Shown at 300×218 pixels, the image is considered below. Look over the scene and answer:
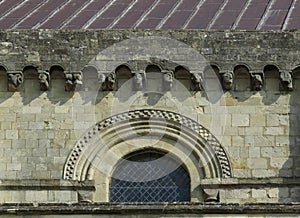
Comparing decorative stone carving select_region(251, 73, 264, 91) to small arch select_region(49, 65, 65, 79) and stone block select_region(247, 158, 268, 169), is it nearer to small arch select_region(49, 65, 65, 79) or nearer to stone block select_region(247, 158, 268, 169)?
stone block select_region(247, 158, 268, 169)

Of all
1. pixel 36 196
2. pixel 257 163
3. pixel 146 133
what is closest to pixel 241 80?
pixel 257 163

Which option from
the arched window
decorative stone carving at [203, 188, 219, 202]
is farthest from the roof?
decorative stone carving at [203, 188, 219, 202]

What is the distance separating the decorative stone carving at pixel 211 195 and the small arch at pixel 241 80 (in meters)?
2.06

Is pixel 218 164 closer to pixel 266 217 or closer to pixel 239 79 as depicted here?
pixel 239 79

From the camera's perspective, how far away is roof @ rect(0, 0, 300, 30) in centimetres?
3219

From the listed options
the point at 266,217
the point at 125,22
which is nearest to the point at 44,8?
the point at 125,22

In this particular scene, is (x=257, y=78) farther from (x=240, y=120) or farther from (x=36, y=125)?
(x=36, y=125)

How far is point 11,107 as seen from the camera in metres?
30.3

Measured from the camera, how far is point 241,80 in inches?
1192

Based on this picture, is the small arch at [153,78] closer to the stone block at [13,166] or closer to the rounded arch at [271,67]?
the rounded arch at [271,67]

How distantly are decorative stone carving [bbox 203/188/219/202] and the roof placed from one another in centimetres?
382

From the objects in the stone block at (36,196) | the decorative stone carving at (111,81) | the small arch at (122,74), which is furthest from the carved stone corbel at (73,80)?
the stone block at (36,196)

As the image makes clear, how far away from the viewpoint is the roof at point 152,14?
32188 millimetres

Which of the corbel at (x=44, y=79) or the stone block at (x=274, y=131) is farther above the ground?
the corbel at (x=44, y=79)
